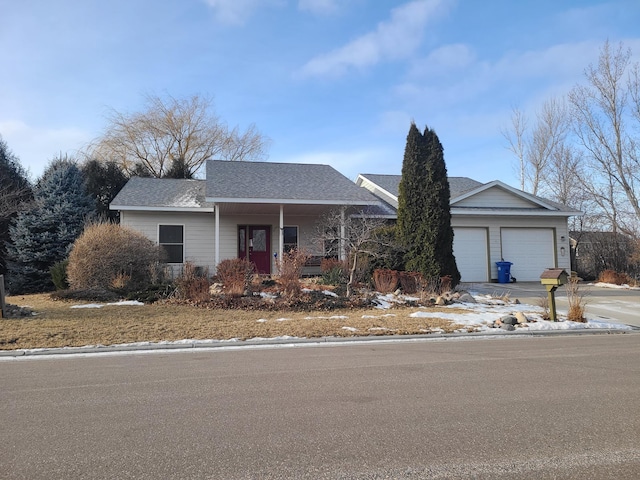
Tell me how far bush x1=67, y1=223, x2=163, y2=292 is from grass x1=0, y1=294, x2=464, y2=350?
169 cm

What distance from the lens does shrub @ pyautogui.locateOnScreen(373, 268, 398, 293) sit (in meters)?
14.5

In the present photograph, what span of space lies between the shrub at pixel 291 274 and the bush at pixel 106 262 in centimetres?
434

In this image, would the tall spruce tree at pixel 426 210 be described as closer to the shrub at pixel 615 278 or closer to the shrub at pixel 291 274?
the shrub at pixel 291 274

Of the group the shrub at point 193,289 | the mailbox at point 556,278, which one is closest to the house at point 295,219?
the shrub at point 193,289

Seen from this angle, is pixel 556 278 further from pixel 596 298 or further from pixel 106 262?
pixel 106 262

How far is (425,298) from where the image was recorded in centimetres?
1334

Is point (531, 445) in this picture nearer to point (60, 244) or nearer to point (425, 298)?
point (425, 298)

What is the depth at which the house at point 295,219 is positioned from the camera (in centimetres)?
1800

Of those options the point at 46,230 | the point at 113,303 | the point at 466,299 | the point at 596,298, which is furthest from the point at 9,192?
the point at 596,298

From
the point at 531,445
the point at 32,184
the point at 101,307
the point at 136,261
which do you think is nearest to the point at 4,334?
the point at 101,307

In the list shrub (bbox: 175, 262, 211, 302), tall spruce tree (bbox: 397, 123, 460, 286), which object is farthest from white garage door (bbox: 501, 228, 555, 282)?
shrub (bbox: 175, 262, 211, 302)

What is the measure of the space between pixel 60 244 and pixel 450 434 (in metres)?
19.6

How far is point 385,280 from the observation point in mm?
14703

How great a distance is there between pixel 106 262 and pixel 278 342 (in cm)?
791
